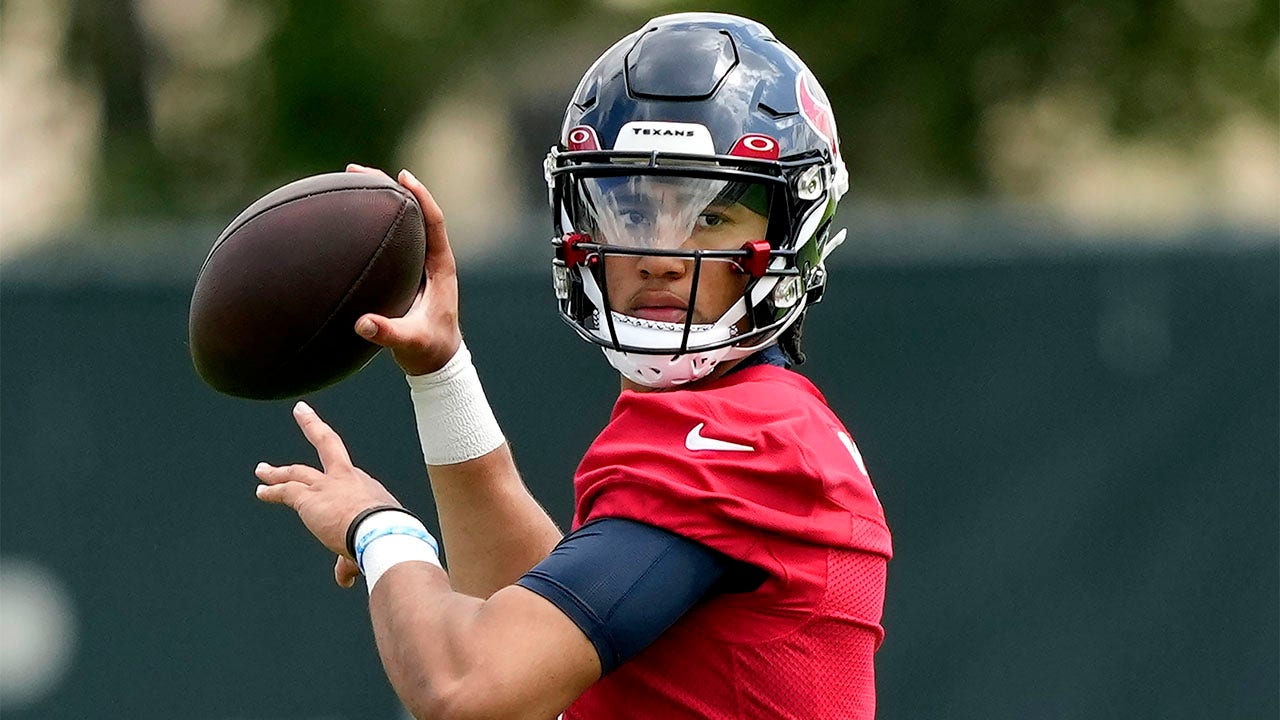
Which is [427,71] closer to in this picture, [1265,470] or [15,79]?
[15,79]

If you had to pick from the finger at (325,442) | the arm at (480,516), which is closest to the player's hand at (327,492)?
the finger at (325,442)

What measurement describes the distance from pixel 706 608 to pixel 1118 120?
390 inches

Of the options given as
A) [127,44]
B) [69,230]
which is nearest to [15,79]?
[127,44]

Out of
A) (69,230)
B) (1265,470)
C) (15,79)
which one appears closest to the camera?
(1265,470)

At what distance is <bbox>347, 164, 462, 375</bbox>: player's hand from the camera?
9.77 ft

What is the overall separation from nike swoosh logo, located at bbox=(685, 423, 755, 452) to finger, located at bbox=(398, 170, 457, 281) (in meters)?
0.57

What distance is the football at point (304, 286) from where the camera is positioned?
123 inches

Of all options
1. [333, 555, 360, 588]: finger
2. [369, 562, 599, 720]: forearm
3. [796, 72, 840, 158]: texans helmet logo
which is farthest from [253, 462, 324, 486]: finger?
[796, 72, 840, 158]: texans helmet logo

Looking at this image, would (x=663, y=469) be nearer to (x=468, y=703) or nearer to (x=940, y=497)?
(x=468, y=703)

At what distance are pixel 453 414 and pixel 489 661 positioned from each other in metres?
0.70

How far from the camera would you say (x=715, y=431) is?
280cm

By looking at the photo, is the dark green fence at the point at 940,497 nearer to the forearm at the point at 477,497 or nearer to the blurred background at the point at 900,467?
the blurred background at the point at 900,467

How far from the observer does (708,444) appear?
9.15 feet

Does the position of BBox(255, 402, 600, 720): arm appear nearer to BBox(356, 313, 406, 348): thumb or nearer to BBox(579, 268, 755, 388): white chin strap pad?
BBox(356, 313, 406, 348): thumb
